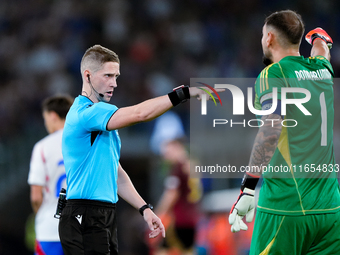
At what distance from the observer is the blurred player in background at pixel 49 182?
495 cm

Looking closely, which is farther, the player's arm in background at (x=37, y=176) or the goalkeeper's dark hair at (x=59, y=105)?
the goalkeeper's dark hair at (x=59, y=105)

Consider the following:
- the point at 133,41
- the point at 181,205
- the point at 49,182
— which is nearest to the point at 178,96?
the point at 49,182

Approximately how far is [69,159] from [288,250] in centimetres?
174

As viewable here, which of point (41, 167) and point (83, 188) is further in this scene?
point (41, 167)

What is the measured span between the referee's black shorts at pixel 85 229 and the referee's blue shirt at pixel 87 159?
0.07m

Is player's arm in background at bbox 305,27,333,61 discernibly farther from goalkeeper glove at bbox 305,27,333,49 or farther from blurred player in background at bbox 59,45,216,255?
blurred player in background at bbox 59,45,216,255

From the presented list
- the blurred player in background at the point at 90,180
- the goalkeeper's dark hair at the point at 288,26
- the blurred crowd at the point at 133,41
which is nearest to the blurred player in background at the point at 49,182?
the blurred player in background at the point at 90,180

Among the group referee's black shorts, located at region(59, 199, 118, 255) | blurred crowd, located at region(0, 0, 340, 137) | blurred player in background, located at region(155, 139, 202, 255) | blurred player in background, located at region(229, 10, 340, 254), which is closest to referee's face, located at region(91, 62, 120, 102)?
referee's black shorts, located at region(59, 199, 118, 255)

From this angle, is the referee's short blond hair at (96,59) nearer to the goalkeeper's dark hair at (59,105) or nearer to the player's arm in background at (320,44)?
the player's arm in background at (320,44)

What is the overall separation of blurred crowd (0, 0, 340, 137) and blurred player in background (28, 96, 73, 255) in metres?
5.96

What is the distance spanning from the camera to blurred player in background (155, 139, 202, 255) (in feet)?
23.9

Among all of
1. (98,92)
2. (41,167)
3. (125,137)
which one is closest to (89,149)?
(98,92)

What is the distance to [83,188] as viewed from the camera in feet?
10.8

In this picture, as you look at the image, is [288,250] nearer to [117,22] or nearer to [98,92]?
[98,92]
